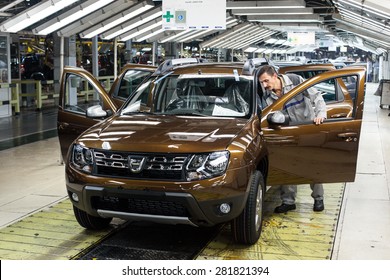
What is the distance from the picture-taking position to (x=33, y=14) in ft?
39.4

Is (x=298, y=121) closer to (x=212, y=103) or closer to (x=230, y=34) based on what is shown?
(x=212, y=103)

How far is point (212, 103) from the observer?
538 cm

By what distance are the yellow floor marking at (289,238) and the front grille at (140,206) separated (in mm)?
558

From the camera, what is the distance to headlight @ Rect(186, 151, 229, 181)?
14.0ft

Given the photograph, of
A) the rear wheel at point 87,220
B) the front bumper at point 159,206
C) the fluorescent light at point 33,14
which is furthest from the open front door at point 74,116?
the fluorescent light at point 33,14

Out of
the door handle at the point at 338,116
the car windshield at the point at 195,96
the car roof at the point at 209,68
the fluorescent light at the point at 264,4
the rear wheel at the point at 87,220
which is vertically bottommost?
the rear wheel at the point at 87,220

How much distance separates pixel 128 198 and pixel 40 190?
3.06 meters

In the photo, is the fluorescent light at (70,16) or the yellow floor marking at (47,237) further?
the fluorescent light at (70,16)

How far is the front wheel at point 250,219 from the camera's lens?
4.61 metres

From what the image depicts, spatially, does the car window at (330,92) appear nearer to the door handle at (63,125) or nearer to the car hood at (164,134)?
the car hood at (164,134)

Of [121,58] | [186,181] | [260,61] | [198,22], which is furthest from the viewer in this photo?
[121,58]

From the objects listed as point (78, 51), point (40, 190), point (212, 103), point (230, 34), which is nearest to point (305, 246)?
point (212, 103)

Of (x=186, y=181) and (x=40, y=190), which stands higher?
(x=186, y=181)

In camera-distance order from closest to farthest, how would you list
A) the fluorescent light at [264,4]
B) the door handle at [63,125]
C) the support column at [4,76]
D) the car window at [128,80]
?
the door handle at [63,125]
the car window at [128,80]
the support column at [4,76]
the fluorescent light at [264,4]
